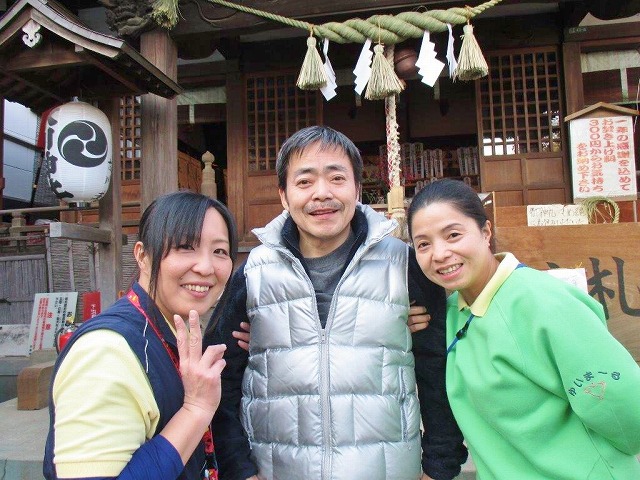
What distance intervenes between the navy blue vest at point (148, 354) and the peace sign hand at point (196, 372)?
0.04 meters

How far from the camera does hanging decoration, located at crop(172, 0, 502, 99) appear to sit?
A: 527cm

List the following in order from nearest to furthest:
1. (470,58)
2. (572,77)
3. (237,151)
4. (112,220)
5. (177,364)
→ (177,364) < (112,220) < (470,58) < (572,77) < (237,151)

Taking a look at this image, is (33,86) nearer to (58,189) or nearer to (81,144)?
(81,144)

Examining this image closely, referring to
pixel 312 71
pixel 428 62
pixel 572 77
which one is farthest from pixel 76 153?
pixel 572 77

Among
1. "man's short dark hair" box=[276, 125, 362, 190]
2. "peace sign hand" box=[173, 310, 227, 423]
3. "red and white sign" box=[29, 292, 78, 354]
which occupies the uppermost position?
"man's short dark hair" box=[276, 125, 362, 190]

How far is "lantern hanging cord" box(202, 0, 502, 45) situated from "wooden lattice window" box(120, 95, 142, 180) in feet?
10.7

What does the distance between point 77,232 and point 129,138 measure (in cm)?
429

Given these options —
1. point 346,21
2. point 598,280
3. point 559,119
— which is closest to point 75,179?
point 346,21

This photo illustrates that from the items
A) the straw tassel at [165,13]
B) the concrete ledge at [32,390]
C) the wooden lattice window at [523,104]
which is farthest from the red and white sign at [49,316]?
the wooden lattice window at [523,104]

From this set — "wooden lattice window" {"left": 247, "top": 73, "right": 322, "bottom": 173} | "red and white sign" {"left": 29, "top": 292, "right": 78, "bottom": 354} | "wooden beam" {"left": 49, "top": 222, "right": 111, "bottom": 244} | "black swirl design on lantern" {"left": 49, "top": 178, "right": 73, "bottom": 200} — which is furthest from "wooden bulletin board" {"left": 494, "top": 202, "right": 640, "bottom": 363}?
"red and white sign" {"left": 29, "top": 292, "right": 78, "bottom": 354}

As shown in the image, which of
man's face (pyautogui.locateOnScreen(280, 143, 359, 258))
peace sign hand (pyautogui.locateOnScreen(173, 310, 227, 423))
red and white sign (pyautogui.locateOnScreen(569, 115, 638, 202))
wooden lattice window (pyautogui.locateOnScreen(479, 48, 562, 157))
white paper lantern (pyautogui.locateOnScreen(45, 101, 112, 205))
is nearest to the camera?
peace sign hand (pyautogui.locateOnScreen(173, 310, 227, 423))

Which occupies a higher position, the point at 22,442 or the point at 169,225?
the point at 169,225

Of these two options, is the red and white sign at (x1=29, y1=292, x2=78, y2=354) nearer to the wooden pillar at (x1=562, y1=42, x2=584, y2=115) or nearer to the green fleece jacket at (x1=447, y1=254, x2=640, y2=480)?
the green fleece jacket at (x1=447, y1=254, x2=640, y2=480)

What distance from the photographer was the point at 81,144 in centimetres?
427
